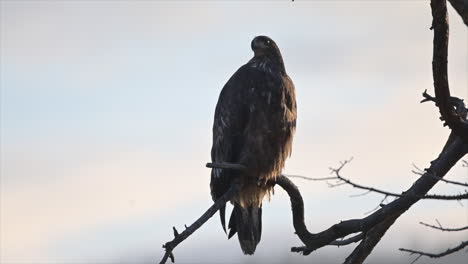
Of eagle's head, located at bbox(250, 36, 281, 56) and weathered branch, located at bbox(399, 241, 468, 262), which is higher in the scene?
eagle's head, located at bbox(250, 36, 281, 56)

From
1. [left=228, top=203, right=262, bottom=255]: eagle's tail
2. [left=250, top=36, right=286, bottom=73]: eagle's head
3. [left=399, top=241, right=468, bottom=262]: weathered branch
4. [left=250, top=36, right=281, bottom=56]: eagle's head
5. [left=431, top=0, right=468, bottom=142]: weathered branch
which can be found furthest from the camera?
[left=250, top=36, right=281, bottom=56]: eagle's head

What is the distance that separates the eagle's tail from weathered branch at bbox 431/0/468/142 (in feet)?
9.76

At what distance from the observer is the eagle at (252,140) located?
26.0ft

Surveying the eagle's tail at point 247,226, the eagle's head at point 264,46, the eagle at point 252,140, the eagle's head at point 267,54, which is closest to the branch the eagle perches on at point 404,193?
the eagle at point 252,140

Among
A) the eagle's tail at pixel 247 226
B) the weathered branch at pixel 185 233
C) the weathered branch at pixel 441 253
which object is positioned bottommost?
the weathered branch at pixel 441 253

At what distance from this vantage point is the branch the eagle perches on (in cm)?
503

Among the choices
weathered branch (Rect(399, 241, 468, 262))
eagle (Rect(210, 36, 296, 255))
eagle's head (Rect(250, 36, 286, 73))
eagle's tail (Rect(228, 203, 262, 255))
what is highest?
eagle's head (Rect(250, 36, 286, 73))

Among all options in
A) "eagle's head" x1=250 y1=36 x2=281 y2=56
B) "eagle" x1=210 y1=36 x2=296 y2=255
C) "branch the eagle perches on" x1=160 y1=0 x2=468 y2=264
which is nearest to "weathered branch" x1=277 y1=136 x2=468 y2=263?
"branch the eagle perches on" x1=160 y1=0 x2=468 y2=264

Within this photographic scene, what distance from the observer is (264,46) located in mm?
8820

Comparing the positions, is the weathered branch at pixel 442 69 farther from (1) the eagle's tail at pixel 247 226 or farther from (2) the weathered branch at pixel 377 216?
(1) the eagle's tail at pixel 247 226

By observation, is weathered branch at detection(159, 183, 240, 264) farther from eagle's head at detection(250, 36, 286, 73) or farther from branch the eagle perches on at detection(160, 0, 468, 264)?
eagle's head at detection(250, 36, 286, 73)

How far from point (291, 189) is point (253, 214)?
139 cm

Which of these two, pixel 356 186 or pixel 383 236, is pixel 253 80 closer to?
pixel 383 236

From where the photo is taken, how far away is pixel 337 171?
5219 millimetres
